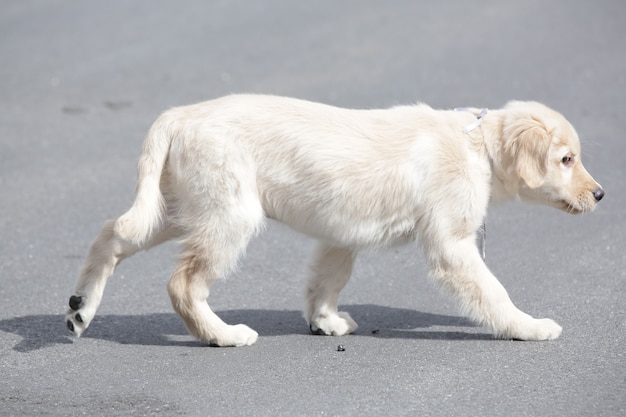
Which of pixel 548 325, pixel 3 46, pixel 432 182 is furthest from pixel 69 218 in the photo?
pixel 3 46

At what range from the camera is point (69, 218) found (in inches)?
290

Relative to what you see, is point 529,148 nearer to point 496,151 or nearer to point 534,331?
point 496,151

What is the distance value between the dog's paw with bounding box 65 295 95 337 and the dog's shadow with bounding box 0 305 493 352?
0.11 m

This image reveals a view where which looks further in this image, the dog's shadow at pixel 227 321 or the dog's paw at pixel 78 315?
the dog's shadow at pixel 227 321

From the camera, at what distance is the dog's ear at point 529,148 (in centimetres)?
510

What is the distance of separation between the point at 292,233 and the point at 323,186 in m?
2.09

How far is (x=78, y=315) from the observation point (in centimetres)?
509

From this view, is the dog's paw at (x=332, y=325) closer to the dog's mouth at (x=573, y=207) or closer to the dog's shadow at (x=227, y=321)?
the dog's shadow at (x=227, y=321)

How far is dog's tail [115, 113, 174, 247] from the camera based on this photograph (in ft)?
15.8

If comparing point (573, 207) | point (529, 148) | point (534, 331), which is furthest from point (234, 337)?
point (573, 207)

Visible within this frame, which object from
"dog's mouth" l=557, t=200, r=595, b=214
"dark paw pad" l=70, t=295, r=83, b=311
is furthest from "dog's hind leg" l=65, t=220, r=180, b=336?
"dog's mouth" l=557, t=200, r=595, b=214

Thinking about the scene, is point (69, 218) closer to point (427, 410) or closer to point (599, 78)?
point (427, 410)

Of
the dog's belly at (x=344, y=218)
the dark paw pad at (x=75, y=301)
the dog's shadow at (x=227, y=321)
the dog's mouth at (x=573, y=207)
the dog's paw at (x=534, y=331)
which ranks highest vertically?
the dog's mouth at (x=573, y=207)

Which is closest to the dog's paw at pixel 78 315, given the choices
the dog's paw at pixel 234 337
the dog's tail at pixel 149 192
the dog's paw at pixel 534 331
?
the dog's tail at pixel 149 192
